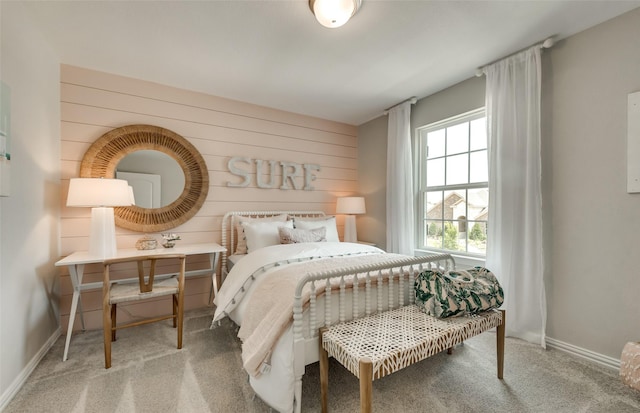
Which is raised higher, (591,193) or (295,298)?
(591,193)

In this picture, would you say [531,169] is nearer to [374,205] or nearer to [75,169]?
[374,205]

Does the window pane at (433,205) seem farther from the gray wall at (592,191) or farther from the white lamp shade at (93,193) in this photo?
the white lamp shade at (93,193)

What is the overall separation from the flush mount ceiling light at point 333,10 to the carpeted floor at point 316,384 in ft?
7.85

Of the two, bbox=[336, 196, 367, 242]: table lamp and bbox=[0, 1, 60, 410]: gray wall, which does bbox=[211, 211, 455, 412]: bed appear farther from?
bbox=[0, 1, 60, 410]: gray wall

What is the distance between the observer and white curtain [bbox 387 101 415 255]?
341 centimetres

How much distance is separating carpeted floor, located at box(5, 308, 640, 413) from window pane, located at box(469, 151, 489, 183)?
1.55m

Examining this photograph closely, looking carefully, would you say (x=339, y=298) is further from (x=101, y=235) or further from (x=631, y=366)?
(x=101, y=235)

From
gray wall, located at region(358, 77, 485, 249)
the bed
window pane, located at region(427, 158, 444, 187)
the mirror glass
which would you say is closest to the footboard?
the bed

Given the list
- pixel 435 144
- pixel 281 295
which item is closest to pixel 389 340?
pixel 281 295

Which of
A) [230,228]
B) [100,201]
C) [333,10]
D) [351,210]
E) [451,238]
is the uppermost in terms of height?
[333,10]

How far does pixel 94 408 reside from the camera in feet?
5.13

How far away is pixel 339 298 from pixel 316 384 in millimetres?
607

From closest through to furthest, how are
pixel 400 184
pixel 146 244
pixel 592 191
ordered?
pixel 592 191, pixel 146 244, pixel 400 184

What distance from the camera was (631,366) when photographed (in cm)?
162
